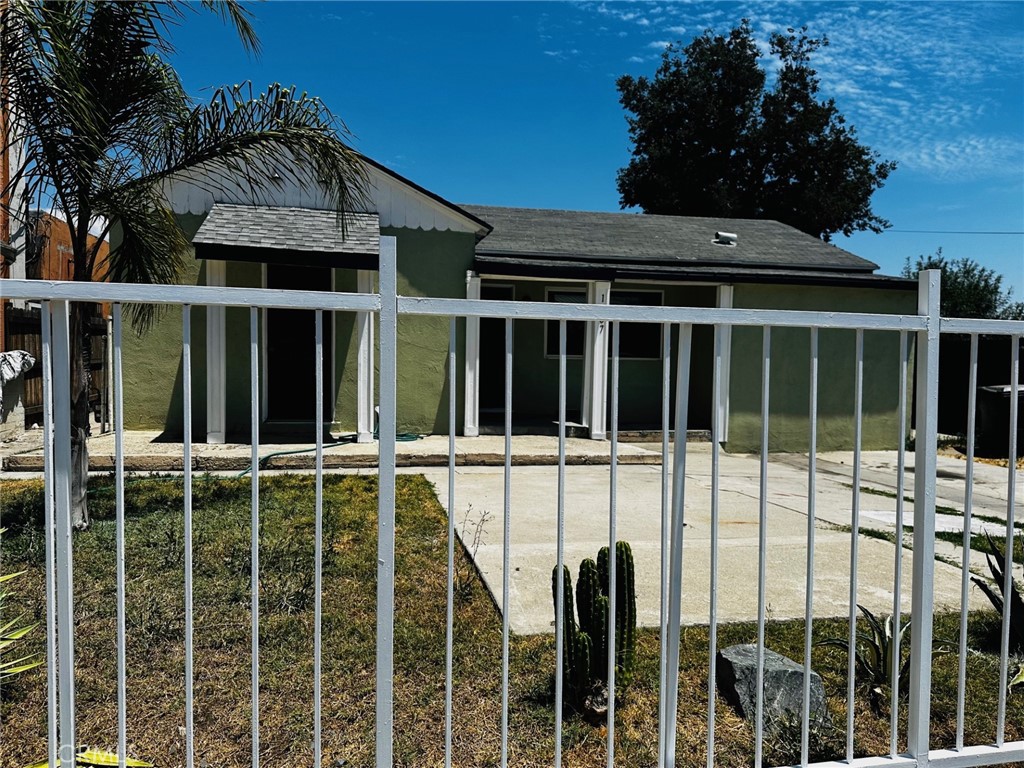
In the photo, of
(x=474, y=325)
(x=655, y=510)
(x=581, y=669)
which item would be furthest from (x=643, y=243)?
(x=581, y=669)

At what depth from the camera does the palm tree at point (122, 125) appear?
4.62 m

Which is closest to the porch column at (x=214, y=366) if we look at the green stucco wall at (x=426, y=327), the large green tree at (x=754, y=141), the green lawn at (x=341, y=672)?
the green stucco wall at (x=426, y=327)

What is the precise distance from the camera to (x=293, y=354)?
10203mm

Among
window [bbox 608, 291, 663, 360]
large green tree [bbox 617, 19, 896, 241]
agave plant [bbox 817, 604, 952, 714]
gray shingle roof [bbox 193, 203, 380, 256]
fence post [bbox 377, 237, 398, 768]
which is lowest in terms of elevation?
agave plant [bbox 817, 604, 952, 714]

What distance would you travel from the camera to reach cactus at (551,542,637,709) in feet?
9.00

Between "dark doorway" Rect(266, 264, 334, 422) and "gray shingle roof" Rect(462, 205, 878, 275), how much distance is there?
266 centimetres

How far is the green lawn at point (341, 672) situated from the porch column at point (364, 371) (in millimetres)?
5045

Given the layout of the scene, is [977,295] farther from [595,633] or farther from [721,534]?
[595,633]

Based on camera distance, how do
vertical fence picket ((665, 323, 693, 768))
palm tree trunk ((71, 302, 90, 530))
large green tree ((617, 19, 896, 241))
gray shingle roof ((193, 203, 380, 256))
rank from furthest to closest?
large green tree ((617, 19, 896, 241))
gray shingle roof ((193, 203, 380, 256))
palm tree trunk ((71, 302, 90, 530))
vertical fence picket ((665, 323, 693, 768))

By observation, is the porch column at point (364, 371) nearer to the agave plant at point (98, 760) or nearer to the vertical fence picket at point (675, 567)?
the agave plant at point (98, 760)

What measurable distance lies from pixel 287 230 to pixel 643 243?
21.8 feet

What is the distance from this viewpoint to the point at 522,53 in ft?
80.6

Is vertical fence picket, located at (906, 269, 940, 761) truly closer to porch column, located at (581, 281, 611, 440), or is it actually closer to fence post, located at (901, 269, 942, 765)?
fence post, located at (901, 269, 942, 765)

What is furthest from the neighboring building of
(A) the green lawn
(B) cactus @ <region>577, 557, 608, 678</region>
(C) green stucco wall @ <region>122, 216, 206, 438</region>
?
(B) cactus @ <region>577, 557, 608, 678</region>
